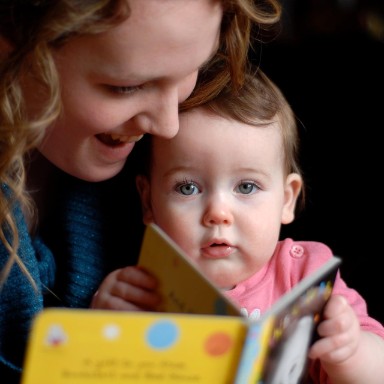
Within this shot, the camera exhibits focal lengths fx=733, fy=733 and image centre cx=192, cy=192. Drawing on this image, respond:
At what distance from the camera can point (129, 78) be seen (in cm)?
103

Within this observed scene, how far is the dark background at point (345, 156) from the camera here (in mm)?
1607

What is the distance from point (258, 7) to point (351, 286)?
622 mm

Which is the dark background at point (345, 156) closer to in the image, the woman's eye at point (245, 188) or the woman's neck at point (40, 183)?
the woman's eye at point (245, 188)

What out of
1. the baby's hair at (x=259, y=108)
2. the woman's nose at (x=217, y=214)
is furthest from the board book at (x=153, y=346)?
the baby's hair at (x=259, y=108)

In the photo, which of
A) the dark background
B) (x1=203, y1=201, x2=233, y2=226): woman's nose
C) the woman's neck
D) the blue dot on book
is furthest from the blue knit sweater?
the blue dot on book

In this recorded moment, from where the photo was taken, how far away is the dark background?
161cm

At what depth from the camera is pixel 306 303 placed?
2.83ft

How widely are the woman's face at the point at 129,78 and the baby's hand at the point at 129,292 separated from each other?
198mm

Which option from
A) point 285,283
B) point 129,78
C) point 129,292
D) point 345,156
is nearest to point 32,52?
point 129,78

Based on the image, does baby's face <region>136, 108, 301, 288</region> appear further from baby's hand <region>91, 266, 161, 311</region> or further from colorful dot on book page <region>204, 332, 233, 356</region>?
colorful dot on book page <region>204, 332, 233, 356</region>

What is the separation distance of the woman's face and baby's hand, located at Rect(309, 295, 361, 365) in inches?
14.8

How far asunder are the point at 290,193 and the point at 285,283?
177 mm

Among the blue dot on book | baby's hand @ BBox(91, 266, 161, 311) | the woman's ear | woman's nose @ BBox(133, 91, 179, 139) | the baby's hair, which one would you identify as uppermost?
the blue dot on book

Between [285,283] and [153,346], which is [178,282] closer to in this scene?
[153,346]
